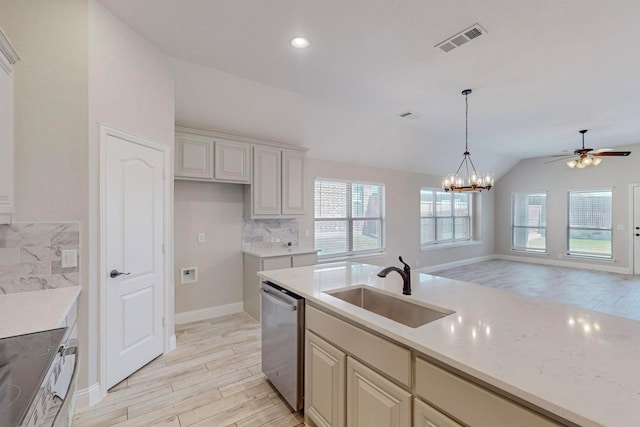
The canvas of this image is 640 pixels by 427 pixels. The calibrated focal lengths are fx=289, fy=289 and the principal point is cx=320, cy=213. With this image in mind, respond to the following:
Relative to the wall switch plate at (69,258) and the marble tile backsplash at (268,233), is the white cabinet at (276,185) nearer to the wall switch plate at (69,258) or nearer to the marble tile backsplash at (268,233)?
the marble tile backsplash at (268,233)

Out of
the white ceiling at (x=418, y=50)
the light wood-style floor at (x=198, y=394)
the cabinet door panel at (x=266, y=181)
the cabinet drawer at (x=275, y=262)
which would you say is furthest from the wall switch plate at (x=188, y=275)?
the white ceiling at (x=418, y=50)

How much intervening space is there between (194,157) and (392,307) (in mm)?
2987

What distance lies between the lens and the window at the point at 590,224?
718cm

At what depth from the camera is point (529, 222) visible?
8555mm

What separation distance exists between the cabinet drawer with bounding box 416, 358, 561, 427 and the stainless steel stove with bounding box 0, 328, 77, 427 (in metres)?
1.34

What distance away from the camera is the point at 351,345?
157 centimetres

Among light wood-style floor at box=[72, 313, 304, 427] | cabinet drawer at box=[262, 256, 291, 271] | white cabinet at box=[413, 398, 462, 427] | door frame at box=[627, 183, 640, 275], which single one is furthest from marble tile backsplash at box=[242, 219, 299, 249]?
door frame at box=[627, 183, 640, 275]

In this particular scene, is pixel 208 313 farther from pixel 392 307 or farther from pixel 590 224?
pixel 590 224

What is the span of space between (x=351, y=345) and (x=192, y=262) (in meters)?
3.04

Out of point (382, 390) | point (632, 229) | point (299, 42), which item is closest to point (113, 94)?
point (299, 42)

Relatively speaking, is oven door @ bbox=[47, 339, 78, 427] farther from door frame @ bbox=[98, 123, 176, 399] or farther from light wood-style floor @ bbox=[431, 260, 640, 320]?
light wood-style floor @ bbox=[431, 260, 640, 320]

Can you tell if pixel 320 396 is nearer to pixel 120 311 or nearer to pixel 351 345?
pixel 351 345

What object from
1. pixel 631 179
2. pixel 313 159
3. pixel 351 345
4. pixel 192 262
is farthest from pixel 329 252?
pixel 631 179

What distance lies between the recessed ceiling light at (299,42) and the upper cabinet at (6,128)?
1.92m
